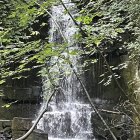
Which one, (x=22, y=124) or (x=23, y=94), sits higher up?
(x=23, y=94)

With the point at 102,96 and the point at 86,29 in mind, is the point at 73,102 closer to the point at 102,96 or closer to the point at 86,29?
the point at 102,96

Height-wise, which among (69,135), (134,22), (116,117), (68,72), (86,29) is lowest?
(69,135)

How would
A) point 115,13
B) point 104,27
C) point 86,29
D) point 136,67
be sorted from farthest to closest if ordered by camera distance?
point 136,67
point 115,13
point 104,27
point 86,29

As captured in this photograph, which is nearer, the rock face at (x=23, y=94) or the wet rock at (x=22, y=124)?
the wet rock at (x=22, y=124)

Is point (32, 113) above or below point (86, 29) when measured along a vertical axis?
below

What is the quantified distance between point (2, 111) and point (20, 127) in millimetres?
6897

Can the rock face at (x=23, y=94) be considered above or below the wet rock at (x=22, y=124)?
above

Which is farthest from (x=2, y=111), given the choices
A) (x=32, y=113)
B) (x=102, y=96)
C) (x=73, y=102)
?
(x=102, y=96)

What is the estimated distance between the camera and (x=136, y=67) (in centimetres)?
597

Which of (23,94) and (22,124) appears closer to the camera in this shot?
(22,124)

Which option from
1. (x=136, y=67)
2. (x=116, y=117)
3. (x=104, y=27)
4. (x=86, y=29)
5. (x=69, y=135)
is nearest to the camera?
(x=86, y=29)

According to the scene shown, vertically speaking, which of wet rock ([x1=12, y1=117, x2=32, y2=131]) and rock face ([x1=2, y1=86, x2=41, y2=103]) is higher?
rock face ([x1=2, y1=86, x2=41, y2=103])

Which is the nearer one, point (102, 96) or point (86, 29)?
point (86, 29)

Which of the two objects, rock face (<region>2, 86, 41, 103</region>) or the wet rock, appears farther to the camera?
rock face (<region>2, 86, 41, 103</region>)
